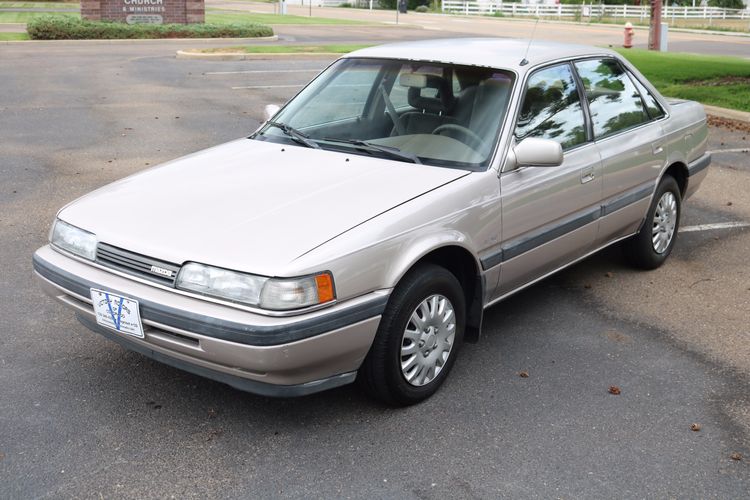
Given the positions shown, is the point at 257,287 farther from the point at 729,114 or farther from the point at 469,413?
the point at 729,114

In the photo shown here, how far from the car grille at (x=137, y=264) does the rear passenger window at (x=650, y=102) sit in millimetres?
3777

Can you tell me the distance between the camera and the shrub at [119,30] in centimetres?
2341

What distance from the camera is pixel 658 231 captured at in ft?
20.4

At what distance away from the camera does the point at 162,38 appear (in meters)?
25.0

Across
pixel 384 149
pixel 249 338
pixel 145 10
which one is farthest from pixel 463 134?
pixel 145 10

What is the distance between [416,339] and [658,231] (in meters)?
2.89

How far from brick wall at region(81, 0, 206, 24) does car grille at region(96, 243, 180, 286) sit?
23.8 metres

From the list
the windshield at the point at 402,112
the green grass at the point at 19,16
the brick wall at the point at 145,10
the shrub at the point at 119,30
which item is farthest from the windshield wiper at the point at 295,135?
the green grass at the point at 19,16

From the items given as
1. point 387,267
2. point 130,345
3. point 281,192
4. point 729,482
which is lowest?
point 729,482

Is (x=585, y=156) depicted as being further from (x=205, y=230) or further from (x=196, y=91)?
(x=196, y=91)

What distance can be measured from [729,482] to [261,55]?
18.1m

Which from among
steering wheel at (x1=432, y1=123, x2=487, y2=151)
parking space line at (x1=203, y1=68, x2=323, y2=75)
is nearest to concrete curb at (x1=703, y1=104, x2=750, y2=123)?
parking space line at (x1=203, y1=68, x2=323, y2=75)

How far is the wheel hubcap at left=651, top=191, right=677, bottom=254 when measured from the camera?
6.14 m

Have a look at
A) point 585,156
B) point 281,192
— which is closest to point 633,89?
point 585,156
